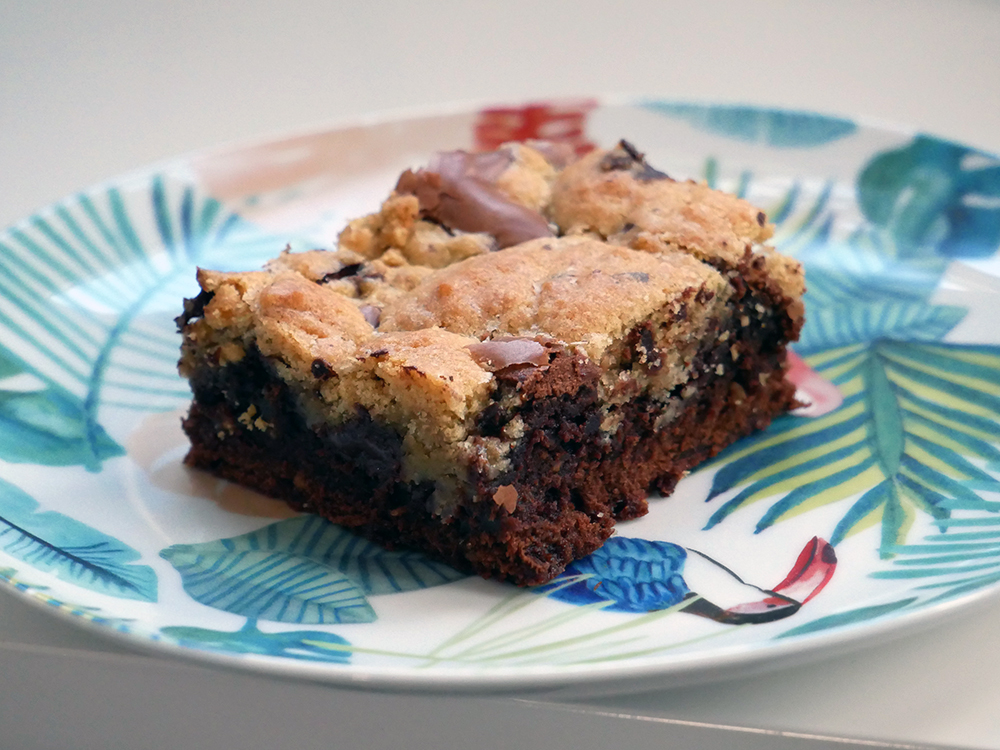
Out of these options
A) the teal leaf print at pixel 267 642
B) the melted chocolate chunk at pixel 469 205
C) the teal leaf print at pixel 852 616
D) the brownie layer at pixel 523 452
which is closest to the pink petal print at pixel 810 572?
the teal leaf print at pixel 852 616

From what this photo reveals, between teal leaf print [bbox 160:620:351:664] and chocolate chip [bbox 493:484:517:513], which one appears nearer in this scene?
teal leaf print [bbox 160:620:351:664]

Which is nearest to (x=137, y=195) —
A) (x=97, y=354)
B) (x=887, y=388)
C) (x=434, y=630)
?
(x=97, y=354)

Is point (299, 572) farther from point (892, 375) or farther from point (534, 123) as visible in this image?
point (534, 123)

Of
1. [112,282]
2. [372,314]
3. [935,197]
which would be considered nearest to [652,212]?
[372,314]

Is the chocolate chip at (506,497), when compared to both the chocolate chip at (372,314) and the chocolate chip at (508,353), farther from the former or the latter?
the chocolate chip at (372,314)

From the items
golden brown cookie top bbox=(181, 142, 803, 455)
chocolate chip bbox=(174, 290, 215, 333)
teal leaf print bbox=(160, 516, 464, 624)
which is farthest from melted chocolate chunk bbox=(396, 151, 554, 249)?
teal leaf print bbox=(160, 516, 464, 624)

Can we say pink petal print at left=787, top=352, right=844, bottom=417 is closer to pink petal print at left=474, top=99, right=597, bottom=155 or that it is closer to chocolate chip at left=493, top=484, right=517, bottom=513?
chocolate chip at left=493, top=484, right=517, bottom=513
